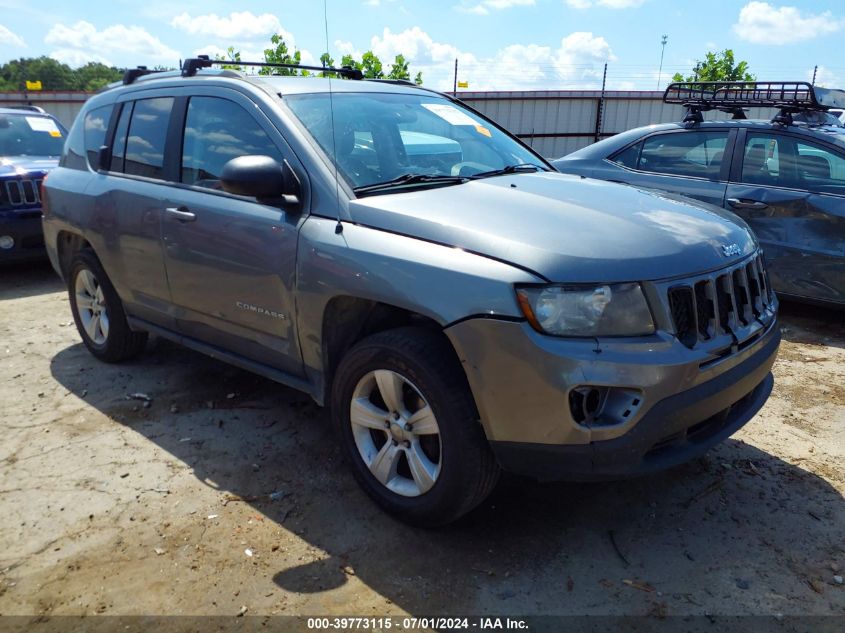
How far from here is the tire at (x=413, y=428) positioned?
255 cm

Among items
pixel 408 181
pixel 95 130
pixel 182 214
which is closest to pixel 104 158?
pixel 95 130

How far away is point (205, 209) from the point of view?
11.5 ft

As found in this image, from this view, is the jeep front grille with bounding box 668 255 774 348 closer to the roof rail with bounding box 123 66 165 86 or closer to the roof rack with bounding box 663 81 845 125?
the roof rack with bounding box 663 81 845 125

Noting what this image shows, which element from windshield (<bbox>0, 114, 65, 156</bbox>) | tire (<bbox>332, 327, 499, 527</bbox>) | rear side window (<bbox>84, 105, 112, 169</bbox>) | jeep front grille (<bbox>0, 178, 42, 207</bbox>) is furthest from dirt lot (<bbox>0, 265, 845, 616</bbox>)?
windshield (<bbox>0, 114, 65, 156</bbox>)

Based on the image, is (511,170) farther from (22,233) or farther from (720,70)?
(720,70)

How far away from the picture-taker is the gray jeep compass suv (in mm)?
2363

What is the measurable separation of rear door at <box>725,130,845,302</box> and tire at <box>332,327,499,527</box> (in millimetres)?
3891

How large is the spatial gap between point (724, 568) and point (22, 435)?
143 inches

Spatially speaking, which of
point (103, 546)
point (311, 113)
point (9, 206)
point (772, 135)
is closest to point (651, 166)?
point (772, 135)

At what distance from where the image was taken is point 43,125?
8.76m

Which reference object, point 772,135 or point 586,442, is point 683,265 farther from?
point 772,135

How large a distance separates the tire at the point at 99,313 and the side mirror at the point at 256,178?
6.69ft

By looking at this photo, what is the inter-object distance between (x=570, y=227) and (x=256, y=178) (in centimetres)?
134

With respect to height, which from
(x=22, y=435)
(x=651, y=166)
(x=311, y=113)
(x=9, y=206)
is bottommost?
(x=22, y=435)
